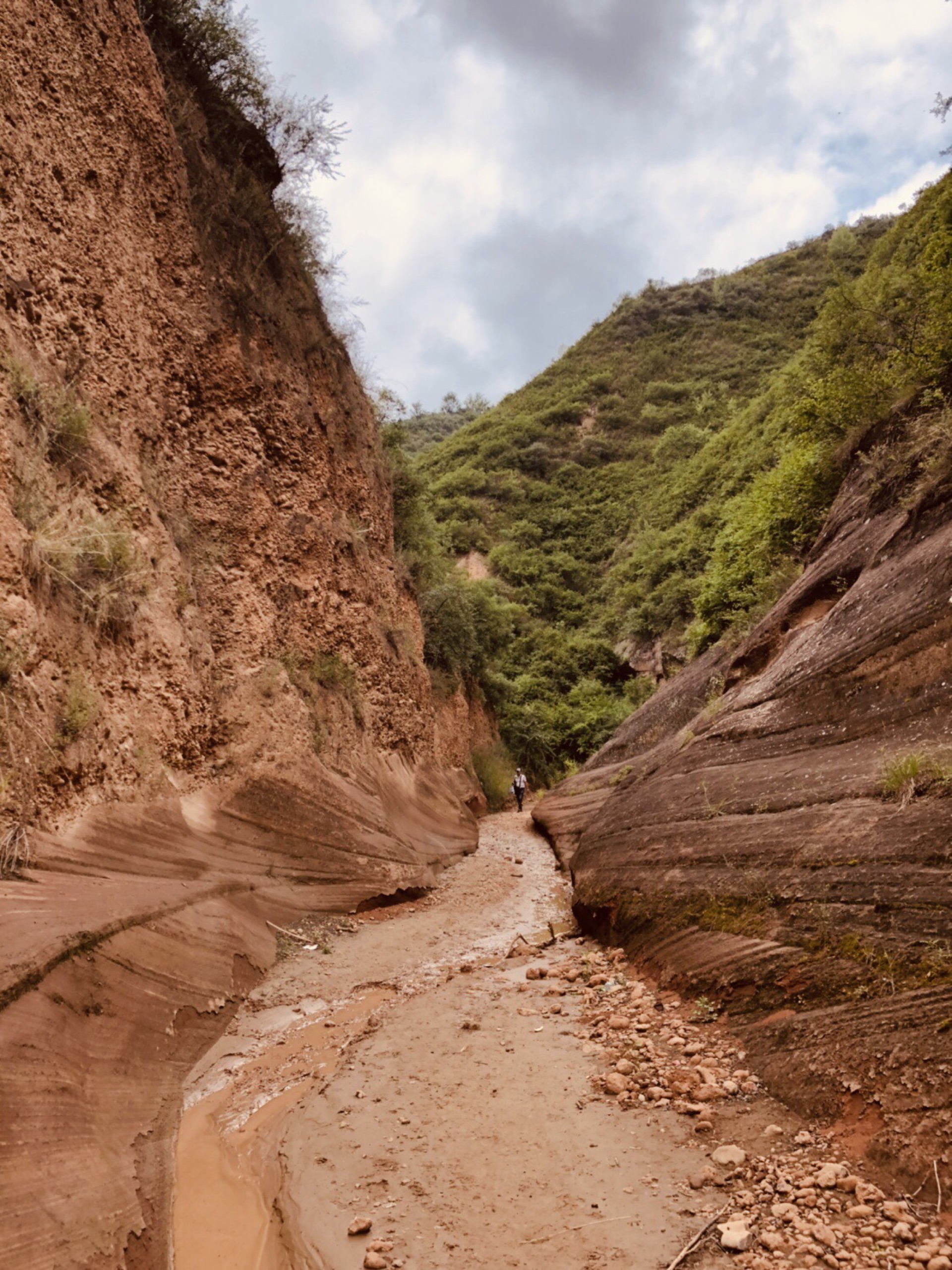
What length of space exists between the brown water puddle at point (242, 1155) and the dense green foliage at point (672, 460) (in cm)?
973

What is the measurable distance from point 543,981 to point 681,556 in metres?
23.5

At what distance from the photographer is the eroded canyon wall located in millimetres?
3877

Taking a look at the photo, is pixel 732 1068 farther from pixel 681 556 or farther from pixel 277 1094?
pixel 681 556

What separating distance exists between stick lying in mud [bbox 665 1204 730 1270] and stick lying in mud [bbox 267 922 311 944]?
541 centimetres

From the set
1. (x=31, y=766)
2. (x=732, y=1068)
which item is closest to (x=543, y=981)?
(x=732, y=1068)

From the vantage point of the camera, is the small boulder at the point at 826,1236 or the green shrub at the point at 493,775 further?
the green shrub at the point at 493,775

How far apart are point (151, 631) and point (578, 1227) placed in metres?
6.73

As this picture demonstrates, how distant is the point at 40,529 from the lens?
6070 mm

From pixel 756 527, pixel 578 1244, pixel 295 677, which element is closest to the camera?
pixel 578 1244

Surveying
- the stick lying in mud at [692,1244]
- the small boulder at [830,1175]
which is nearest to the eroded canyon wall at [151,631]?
the stick lying in mud at [692,1244]

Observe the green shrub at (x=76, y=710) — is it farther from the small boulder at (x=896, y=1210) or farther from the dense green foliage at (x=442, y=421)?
the dense green foliage at (x=442, y=421)

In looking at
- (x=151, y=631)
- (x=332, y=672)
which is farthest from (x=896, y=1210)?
(x=332, y=672)

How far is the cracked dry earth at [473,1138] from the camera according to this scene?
3.00 meters

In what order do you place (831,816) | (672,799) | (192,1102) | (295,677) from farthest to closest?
(295,677) < (672,799) < (831,816) < (192,1102)
